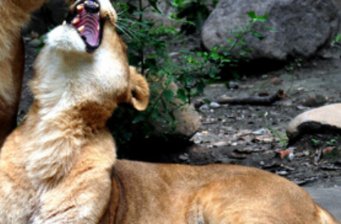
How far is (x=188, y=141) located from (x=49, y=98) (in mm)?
3371

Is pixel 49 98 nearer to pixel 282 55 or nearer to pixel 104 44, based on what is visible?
pixel 104 44

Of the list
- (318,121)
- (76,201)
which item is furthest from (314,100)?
(76,201)

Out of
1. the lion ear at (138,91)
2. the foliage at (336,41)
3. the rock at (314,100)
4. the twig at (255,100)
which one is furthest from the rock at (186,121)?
the foliage at (336,41)

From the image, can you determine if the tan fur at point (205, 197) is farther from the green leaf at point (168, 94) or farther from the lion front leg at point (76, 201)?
the green leaf at point (168, 94)

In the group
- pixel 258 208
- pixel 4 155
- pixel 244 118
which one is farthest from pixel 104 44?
pixel 244 118

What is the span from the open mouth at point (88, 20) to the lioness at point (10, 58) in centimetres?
82

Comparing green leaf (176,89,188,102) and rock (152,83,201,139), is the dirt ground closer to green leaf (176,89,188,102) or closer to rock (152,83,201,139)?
rock (152,83,201,139)

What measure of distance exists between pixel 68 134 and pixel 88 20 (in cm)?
54

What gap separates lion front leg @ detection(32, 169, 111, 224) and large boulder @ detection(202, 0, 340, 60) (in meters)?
6.26

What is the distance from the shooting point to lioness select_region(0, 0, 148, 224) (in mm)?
4285

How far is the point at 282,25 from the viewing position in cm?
1068

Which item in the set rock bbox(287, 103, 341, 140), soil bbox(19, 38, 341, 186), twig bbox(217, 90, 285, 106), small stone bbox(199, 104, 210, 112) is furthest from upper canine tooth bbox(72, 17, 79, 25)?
twig bbox(217, 90, 285, 106)

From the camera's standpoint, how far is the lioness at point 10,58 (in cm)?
507

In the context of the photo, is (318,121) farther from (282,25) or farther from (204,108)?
→ (282,25)
